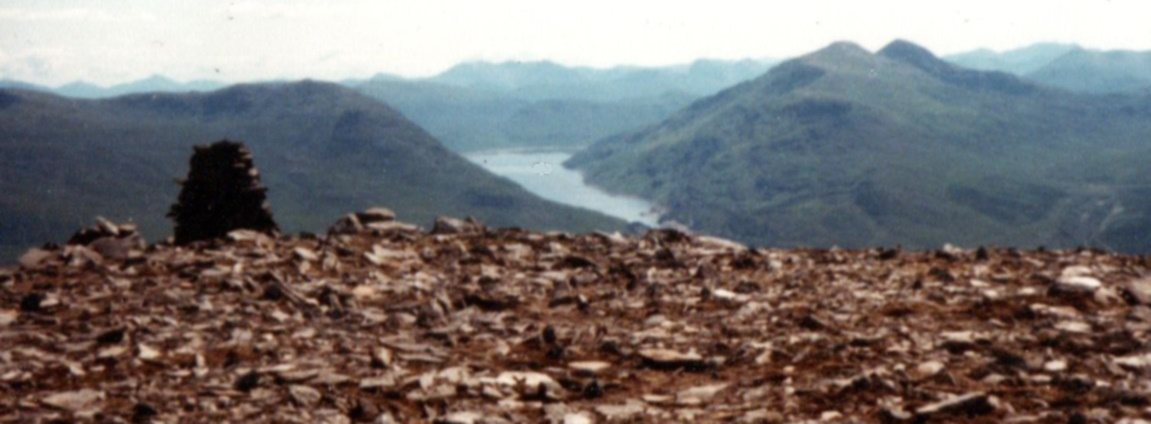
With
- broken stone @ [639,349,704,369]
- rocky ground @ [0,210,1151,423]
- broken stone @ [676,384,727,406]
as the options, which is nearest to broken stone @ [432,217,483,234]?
rocky ground @ [0,210,1151,423]

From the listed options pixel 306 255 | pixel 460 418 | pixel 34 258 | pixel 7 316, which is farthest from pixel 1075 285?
pixel 34 258

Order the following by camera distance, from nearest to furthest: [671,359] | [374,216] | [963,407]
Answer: [963,407], [671,359], [374,216]

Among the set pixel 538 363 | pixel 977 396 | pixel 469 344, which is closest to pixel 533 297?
pixel 469 344

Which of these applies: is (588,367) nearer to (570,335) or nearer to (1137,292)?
(570,335)

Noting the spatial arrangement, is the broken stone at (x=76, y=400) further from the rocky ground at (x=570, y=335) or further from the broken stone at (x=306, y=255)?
the broken stone at (x=306, y=255)

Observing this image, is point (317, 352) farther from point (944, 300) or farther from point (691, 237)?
point (691, 237)
